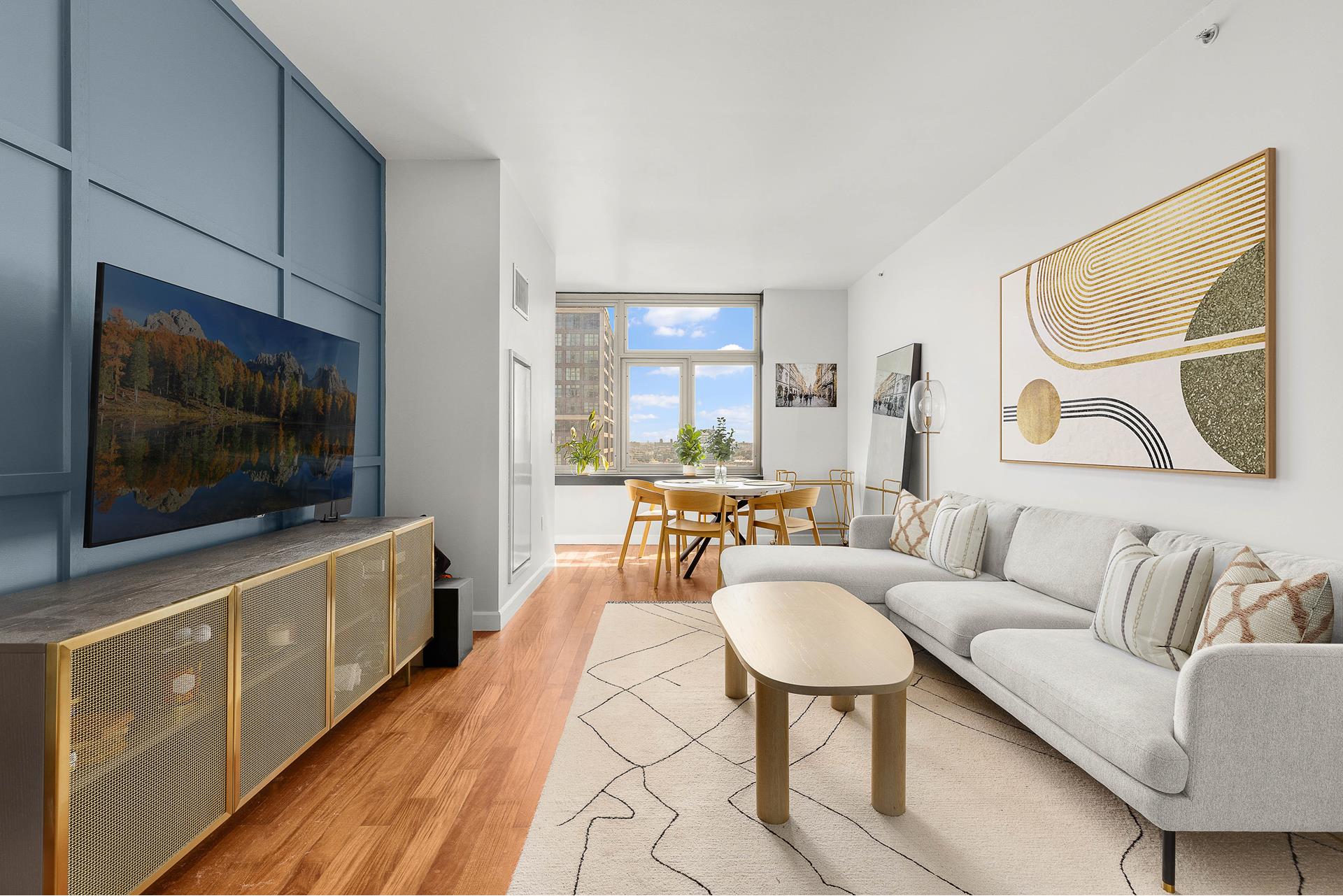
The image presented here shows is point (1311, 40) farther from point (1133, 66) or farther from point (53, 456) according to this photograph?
point (53, 456)

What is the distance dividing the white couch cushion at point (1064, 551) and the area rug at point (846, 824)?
2.04ft

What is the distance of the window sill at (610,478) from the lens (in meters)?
7.05

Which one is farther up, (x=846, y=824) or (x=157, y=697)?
(x=157, y=697)

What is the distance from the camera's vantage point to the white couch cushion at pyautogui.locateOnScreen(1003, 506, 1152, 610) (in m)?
2.70

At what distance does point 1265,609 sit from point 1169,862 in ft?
2.37

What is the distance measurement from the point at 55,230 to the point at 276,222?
43.0 inches

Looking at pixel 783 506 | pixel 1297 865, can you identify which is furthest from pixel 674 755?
pixel 783 506

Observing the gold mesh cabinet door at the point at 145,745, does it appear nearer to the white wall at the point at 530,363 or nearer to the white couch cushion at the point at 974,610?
the white wall at the point at 530,363

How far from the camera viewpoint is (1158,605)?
211cm

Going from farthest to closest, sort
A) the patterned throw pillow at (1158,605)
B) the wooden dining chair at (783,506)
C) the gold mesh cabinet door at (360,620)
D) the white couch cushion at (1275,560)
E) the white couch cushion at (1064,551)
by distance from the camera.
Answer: the wooden dining chair at (783,506), the white couch cushion at (1064,551), the gold mesh cabinet door at (360,620), the patterned throw pillow at (1158,605), the white couch cushion at (1275,560)

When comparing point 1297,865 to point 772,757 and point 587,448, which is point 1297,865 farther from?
point 587,448

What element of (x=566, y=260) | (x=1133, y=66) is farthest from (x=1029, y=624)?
(x=566, y=260)

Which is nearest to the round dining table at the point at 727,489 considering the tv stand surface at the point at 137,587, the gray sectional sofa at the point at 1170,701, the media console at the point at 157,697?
the gray sectional sofa at the point at 1170,701

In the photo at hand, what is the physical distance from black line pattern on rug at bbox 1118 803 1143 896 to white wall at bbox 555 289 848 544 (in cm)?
523
